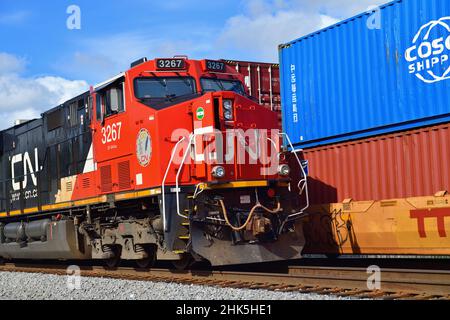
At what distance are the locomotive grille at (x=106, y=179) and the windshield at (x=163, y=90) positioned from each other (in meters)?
1.79

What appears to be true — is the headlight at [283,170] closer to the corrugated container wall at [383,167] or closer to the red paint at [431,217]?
the corrugated container wall at [383,167]

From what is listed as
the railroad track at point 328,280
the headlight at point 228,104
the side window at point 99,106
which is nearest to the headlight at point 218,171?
the headlight at point 228,104

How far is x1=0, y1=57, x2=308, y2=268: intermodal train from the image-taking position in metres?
10.4

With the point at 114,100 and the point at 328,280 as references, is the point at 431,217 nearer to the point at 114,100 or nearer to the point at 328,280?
the point at 328,280

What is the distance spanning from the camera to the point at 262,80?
16.0 meters

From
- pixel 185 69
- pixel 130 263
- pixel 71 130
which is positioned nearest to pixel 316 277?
pixel 185 69

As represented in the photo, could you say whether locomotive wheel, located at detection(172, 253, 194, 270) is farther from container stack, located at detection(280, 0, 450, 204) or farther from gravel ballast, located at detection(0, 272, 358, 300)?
container stack, located at detection(280, 0, 450, 204)

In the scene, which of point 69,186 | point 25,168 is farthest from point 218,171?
point 25,168

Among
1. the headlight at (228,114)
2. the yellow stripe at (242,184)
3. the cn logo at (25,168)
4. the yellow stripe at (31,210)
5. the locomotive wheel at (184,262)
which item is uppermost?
the headlight at (228,114)

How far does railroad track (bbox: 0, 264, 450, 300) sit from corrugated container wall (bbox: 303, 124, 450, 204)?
1854 millimetres

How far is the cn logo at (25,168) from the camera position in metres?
15.6

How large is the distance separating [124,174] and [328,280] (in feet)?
14.3
